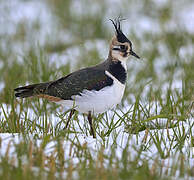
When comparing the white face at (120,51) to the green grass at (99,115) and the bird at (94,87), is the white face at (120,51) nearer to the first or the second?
the bird at (94,87)

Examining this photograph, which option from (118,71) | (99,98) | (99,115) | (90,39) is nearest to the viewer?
(99,98)

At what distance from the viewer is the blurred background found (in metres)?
5.77

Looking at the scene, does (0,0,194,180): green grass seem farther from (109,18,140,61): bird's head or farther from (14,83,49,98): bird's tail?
(109,18,140,61): bird's head

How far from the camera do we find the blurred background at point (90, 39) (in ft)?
18.9

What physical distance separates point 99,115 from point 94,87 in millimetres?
388

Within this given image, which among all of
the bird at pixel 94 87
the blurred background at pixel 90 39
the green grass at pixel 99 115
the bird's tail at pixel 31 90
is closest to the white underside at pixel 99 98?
the bird at pixel 94 87

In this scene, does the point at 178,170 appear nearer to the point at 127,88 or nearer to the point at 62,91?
the point at 62,91

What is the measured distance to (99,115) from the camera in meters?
4.06

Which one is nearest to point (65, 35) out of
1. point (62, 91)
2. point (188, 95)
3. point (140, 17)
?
point (140, 17)

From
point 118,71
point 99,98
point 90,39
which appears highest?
point 90,39

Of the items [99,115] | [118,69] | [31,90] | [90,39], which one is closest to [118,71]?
[118,69]

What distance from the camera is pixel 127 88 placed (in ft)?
17.6

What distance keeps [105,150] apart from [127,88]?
7.17 ft

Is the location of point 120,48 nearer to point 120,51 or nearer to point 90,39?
point 120,51
